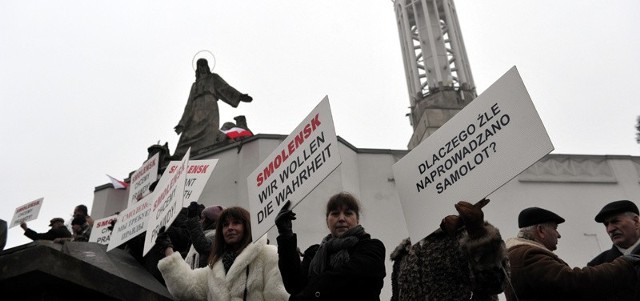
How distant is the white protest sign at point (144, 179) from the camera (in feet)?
21.8

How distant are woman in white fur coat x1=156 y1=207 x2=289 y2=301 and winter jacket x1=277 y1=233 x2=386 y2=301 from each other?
0.34 m

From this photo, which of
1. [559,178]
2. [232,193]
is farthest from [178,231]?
[559,178]

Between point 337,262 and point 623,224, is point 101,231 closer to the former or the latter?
point 337,262

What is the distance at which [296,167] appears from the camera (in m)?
4.13

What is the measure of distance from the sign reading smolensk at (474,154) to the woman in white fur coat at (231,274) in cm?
97

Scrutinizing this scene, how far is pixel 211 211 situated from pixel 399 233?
6.57m

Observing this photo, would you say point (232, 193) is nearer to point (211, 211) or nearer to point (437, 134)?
point (211, 211)

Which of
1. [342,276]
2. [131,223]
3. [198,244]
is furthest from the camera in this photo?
[131,223]

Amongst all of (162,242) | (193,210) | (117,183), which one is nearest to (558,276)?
(162,242)

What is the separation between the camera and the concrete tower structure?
24344mm

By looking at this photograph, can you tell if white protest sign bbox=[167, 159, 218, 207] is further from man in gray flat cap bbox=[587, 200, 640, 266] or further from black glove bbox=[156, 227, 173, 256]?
man in gray flat cap bbox=[587, 200, 640, 266]

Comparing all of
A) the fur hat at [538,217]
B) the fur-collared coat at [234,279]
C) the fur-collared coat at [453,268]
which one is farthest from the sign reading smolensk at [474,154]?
the fur-collared coat at [234,279]

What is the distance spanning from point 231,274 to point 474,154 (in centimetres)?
173

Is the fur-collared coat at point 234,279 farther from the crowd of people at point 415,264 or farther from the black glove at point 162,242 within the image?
the black glove at point 162,242
